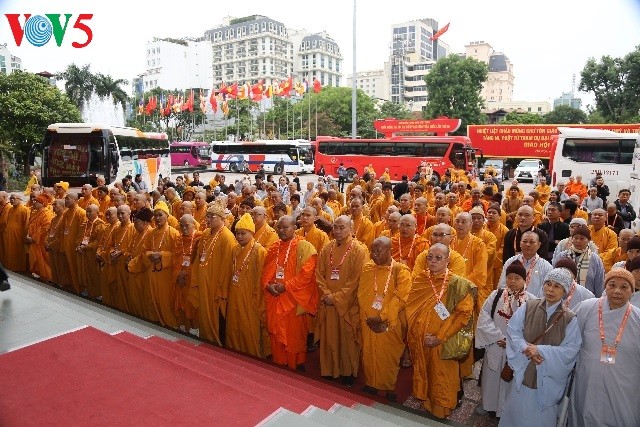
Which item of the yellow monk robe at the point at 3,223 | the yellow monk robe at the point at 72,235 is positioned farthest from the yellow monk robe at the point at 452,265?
the yellow monk robe at the point at 3,223

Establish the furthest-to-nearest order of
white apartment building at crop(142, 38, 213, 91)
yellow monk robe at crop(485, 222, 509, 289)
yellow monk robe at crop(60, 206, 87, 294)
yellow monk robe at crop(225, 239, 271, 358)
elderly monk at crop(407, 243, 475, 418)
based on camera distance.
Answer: white apartment building at crop(142, 38, 213, 91), yellow monk robe at crop(60, 206, 87, 294), yellow monk robe at crop(485, 222, 509, 289), yellow monk robe at crop(225, 239, 271, 358), elderly monk at crop(407, 243, 475, 418)

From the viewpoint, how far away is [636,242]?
14.0 ft

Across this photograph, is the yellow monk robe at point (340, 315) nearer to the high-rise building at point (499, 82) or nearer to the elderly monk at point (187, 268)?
the elderly monk at point (187, 268)

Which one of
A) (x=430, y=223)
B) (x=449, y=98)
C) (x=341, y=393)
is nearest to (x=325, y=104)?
(x=449, y=98)

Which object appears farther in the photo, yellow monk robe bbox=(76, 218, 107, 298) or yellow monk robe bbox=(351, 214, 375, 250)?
yellow monk robe bbox=(351, 214, 375, 250)

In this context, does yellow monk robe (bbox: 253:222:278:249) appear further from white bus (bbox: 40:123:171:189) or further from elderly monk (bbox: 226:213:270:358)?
white bus (bbox: 40:123:171:189)

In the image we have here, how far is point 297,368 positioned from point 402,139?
75.9 feet

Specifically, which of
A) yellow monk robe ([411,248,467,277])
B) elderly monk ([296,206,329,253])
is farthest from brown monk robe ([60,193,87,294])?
yellow monk robe ([411,248,467,277])

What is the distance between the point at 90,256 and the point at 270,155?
27476mm

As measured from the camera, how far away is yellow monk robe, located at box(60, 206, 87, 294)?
715 cm

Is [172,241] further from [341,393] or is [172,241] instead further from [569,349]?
[569,349]

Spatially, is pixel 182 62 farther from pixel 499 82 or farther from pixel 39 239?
pixel 499 82

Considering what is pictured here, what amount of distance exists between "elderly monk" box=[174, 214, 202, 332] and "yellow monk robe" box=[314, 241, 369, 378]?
169 cm

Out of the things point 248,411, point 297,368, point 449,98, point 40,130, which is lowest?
point 297,368
